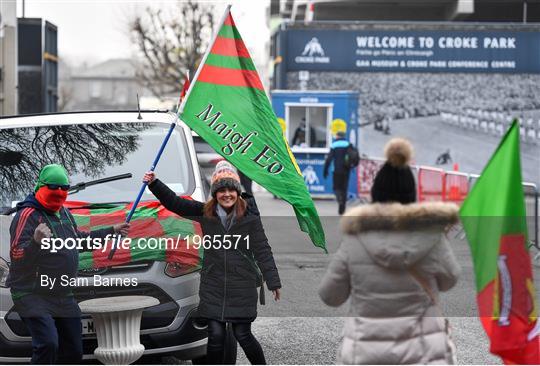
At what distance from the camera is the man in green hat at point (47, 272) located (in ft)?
21.5

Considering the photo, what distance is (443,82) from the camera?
99.8ft

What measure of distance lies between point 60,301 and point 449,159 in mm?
24707

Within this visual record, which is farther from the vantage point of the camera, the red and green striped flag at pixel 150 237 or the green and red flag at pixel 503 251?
the red and green striped flag at pixel 150 237

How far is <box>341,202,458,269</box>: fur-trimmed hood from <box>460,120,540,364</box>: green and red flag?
9.5 inches

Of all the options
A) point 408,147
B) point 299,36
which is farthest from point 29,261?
point 299,36

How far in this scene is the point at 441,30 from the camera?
30594 mm

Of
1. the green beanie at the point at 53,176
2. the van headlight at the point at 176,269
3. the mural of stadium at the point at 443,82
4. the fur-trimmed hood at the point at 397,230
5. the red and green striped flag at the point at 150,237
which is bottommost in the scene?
the van headlight at the point at 176,269

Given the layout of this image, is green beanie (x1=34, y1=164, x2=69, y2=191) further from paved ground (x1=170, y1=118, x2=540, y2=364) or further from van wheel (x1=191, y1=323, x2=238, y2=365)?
paved ground (x1=170, y1=118, x2=540, y2=364)

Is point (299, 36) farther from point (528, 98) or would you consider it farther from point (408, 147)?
point (408, 147)

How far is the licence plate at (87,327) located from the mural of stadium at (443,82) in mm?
23024

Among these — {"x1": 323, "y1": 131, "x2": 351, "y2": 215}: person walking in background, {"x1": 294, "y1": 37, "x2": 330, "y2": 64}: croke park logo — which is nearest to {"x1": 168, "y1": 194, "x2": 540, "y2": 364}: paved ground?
{"x1": 323, "y1": 131, "x2": 351, "y2": 215}: person walking in background

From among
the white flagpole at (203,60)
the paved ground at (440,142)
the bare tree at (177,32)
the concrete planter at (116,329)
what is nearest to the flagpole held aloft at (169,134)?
the white flagpole at (203,60)

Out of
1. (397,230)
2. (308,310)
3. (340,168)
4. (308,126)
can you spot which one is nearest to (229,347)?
(397,230)

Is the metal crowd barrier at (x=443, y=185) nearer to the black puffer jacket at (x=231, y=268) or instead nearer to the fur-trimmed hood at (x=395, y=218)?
the black puffer jacket at (x=231, y=268)
